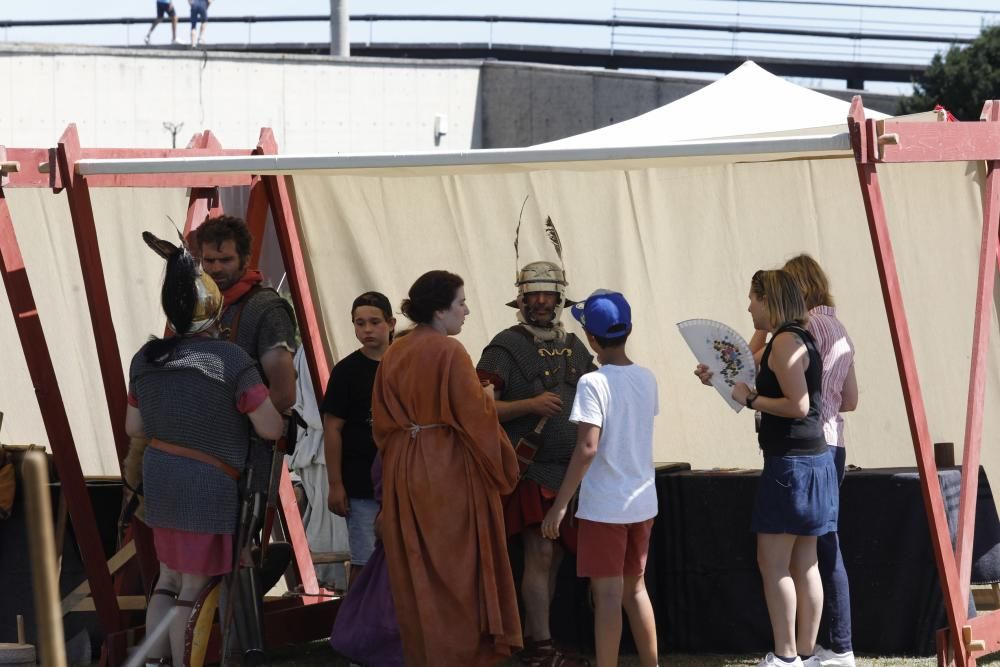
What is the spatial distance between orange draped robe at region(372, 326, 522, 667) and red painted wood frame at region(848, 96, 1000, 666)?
3.85 feet

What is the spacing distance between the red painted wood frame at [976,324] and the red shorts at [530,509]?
3.57 feet

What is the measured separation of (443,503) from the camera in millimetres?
4039

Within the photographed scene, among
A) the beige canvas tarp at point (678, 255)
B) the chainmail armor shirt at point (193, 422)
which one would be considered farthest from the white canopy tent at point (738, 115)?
the chainmail armor shirt at point (193, 422)

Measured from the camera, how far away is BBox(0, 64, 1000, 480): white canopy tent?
620 centimetres

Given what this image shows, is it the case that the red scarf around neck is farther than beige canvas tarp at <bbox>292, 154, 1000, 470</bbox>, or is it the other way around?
beige canvas tarp at <bbox>292, 154, 1000, 470</bbox>

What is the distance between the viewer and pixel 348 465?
4586 mm

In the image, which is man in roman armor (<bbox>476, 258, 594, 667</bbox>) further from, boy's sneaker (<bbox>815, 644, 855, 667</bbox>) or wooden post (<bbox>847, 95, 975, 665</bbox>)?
wooden post (<bbox>847, 95, 975, 665</bbox>)

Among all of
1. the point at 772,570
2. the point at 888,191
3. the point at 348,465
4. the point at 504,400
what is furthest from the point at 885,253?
the point at 888,191

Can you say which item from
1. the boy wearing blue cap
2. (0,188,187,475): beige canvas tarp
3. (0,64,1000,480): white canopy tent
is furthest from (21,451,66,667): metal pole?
(0,188,187,475): beige canvas tarp

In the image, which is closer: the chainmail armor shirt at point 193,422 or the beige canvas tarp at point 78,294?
the chainmail armor shirt at point 193,422

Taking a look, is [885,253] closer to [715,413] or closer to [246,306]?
[246,306]

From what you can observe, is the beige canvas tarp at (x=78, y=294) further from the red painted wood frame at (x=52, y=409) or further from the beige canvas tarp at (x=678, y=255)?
the red painted wood frame at (x=52, y=409)

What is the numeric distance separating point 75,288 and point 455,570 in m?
3.76

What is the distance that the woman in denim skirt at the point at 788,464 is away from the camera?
4160mm
